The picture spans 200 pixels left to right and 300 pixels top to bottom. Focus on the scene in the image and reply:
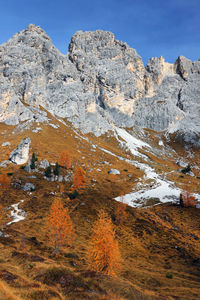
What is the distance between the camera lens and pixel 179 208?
209ft

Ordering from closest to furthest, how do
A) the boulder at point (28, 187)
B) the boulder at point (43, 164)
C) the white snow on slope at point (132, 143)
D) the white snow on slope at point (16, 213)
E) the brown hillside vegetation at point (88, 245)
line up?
the brown hillside vegetation at point (88, 245), the white snow on slope at point (16, 213), the boulder at point (28, 187), the boulder at point (43, 164), the white snow on slope at point (132, 143)

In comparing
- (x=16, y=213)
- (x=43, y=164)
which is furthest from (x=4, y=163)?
(x=16, y=213)

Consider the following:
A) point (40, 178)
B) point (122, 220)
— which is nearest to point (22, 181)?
point (40, 178)

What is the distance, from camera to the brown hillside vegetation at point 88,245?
16.4 m

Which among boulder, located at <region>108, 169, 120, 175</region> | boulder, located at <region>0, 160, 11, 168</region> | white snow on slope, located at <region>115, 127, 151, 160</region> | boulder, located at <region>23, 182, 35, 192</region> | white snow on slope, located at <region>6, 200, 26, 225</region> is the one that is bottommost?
white snow on slope, located at <region>6, 200, 26, 225</region>

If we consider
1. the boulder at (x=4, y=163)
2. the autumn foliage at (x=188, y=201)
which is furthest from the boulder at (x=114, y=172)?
the boulder at (x=4, y=163)

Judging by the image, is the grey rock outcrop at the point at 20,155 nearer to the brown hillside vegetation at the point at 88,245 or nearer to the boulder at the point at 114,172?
the brown hillside vegetation at the point at 88,245

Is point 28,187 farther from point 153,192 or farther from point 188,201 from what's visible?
point 188,201

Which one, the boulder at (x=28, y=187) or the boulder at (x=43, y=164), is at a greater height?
the boulder at (x=43, y=164)

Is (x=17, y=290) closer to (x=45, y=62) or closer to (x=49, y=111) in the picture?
(x=49, y=111)

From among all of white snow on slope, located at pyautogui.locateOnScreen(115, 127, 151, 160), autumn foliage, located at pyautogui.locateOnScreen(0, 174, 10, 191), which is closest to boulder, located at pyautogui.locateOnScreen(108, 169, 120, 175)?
autumn foliage, located at pyautogui.locateOnScreen(0, 174, 10, 191)

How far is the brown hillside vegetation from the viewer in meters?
16.4

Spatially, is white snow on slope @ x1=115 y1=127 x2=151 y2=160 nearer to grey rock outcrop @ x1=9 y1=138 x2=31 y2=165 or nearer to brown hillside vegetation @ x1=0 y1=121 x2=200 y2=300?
brown hillside vegetation @ x1=0 y1=121 x2=200 y2=300

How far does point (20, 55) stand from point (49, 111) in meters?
74.5
